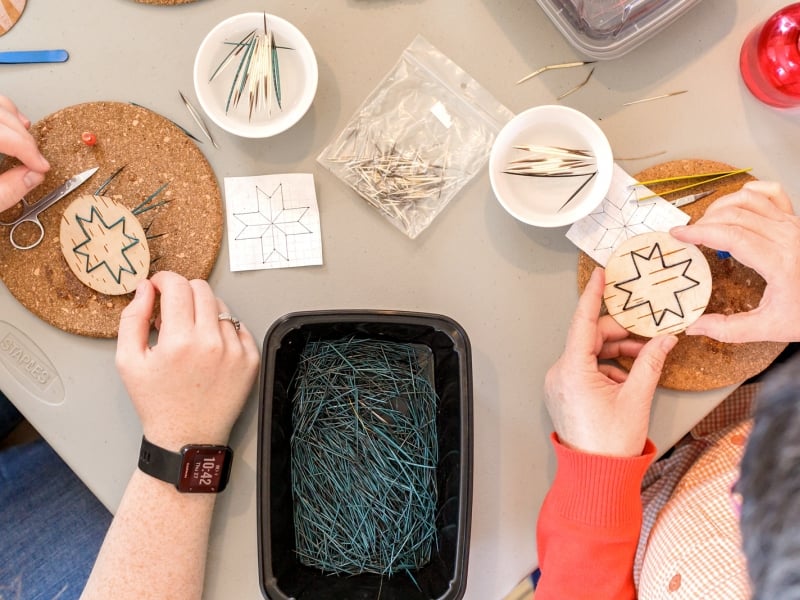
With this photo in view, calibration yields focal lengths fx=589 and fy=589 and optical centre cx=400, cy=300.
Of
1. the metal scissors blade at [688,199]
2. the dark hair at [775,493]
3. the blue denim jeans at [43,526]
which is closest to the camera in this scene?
the dark hair at [775,493]

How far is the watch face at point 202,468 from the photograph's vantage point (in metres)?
0.71

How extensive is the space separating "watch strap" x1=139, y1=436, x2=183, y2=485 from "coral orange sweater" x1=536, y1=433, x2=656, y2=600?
0.46 metres

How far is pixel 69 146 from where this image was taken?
2.47 feet

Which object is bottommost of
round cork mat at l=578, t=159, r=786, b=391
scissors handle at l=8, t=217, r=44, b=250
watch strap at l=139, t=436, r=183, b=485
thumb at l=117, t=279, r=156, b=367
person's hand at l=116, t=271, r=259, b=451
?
round cork mat at l=578, t=159, r=786, b=391

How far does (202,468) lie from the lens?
71cm

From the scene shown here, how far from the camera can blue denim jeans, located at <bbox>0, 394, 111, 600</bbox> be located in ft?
3.09

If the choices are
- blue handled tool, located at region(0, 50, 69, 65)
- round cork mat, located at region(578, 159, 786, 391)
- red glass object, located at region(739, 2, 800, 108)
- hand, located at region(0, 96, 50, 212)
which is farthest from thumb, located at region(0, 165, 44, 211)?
red glass object, located at region(739, 2, 800, 108)

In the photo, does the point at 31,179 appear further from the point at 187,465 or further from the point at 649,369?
the point at 649,369

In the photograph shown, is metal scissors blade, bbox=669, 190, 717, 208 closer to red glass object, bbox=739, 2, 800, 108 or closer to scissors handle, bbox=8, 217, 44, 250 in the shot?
red glass object, bbox=739, 2, 800, 108

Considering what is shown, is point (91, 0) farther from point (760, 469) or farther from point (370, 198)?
point (760, 469)

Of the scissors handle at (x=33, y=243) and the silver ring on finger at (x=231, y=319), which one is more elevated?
the scissors handle at (x=33, y=243)

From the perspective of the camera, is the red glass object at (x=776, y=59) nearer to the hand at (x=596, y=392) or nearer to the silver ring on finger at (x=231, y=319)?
the hand at (x=596, y=392)

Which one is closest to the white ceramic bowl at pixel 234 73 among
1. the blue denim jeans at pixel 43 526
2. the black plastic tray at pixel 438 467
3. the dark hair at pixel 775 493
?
the black plastic tray at pixel 438 467

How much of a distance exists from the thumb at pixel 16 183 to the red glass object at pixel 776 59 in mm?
919
